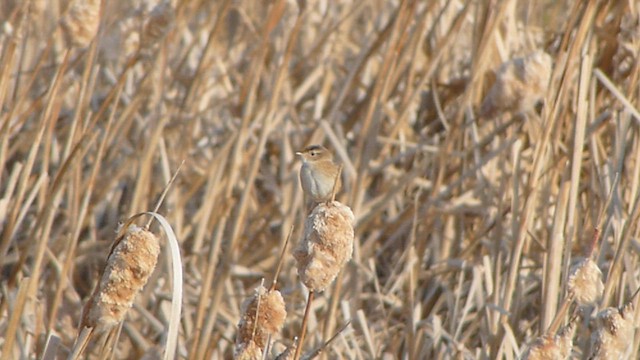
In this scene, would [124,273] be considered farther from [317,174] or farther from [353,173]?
[353,173]

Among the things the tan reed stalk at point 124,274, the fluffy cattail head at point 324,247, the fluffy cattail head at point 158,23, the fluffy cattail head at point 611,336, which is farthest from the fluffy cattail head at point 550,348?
the fluffy cattail head at point 158,23

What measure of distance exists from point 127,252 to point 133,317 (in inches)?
58.7

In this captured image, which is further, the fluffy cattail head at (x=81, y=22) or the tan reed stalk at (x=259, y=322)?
the fluffy cattail head at (x=81, y=22)

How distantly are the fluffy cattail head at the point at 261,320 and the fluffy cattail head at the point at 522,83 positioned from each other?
1.30m

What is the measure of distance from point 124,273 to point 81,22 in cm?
103

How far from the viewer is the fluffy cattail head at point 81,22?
204cm

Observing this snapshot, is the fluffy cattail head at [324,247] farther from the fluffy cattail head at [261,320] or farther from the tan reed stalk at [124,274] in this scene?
the tan reed stalk at [124,274]

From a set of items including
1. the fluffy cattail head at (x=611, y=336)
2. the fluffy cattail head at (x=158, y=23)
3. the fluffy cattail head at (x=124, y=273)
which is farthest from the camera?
the fluffy cattail head at (x=158, y=23)

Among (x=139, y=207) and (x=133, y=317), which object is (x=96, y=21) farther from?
(x=133, y=317)

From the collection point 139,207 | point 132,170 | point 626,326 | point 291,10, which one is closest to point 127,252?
point 626,326

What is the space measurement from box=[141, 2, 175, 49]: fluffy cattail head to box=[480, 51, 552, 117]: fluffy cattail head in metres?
0.85

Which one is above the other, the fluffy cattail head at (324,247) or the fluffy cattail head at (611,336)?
the fluffy cattail head at (324,247)

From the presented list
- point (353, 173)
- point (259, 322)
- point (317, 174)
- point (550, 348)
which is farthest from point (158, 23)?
point (550, 348)

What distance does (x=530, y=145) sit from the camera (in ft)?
9.32
